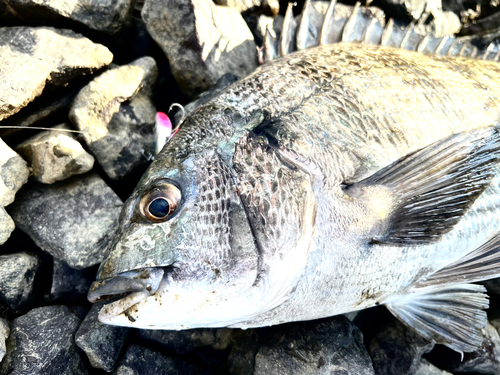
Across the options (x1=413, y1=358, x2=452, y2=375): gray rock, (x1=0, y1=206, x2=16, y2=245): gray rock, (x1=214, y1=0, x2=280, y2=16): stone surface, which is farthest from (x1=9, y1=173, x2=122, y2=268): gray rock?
(x1=413, y1=358, x2=452, y2=375): gray rock

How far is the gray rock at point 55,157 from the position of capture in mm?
1809

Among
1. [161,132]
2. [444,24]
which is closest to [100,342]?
[161,132]

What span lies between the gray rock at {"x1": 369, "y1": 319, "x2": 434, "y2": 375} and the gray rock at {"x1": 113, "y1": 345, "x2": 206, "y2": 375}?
1074mm

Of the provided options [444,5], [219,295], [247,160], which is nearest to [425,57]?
[444,5]

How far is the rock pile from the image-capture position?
1750 mm

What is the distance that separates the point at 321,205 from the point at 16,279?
1.59 meters

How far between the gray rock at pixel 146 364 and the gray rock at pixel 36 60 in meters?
1.37

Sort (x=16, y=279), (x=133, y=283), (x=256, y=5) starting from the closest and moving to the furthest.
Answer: (x=133, y=283) → (x=16, y=279) → (x=256, y=5)

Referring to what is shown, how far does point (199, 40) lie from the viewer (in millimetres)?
2082

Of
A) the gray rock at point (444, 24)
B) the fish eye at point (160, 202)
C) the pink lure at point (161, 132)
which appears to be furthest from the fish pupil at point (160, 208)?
the gray rock at point (444, 24)

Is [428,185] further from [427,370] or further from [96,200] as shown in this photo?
[96,200]

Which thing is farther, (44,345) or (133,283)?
(44,345)

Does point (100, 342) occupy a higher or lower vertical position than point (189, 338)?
higher

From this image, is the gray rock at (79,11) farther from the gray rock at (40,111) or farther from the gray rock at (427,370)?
the gray rock at (427,370)
